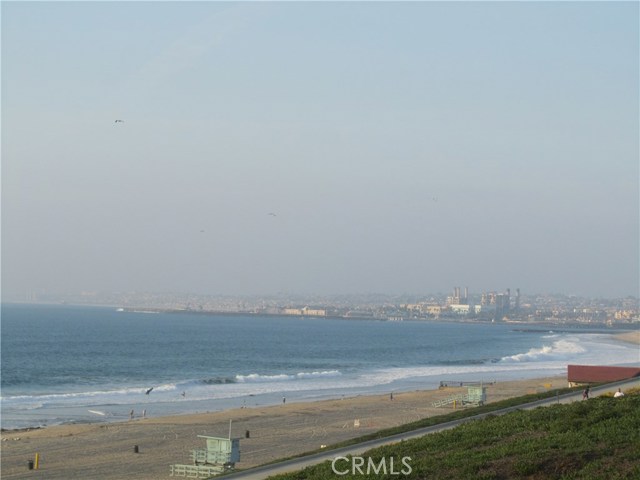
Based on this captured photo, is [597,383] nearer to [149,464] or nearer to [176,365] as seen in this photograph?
[149,464]

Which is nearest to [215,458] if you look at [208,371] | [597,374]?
[597,374]

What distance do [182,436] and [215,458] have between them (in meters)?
12.3

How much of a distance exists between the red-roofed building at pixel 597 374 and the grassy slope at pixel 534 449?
59.0 feet

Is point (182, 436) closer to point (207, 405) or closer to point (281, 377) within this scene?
point (207, 405)

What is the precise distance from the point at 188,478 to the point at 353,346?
99333 mm

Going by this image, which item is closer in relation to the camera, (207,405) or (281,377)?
(207,405)

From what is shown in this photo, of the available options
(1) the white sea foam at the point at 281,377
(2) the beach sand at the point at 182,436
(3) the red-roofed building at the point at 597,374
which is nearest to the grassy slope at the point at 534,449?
(2) the beach sand at the point at 182,436

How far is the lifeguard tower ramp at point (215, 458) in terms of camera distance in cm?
2427

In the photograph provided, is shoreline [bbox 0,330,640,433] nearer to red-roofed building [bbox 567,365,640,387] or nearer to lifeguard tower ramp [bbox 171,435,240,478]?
red-roofed building [bbox 567,365,640,387]

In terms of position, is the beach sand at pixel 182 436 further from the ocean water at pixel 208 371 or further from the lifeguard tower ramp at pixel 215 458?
the ocean water at pixel 208 371

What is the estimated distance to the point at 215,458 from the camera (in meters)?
24.5

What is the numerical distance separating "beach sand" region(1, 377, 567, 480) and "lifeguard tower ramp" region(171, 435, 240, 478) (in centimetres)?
265

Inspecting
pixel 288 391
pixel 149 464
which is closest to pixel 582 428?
pixel 149 464

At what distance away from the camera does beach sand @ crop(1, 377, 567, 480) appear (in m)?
29.3
